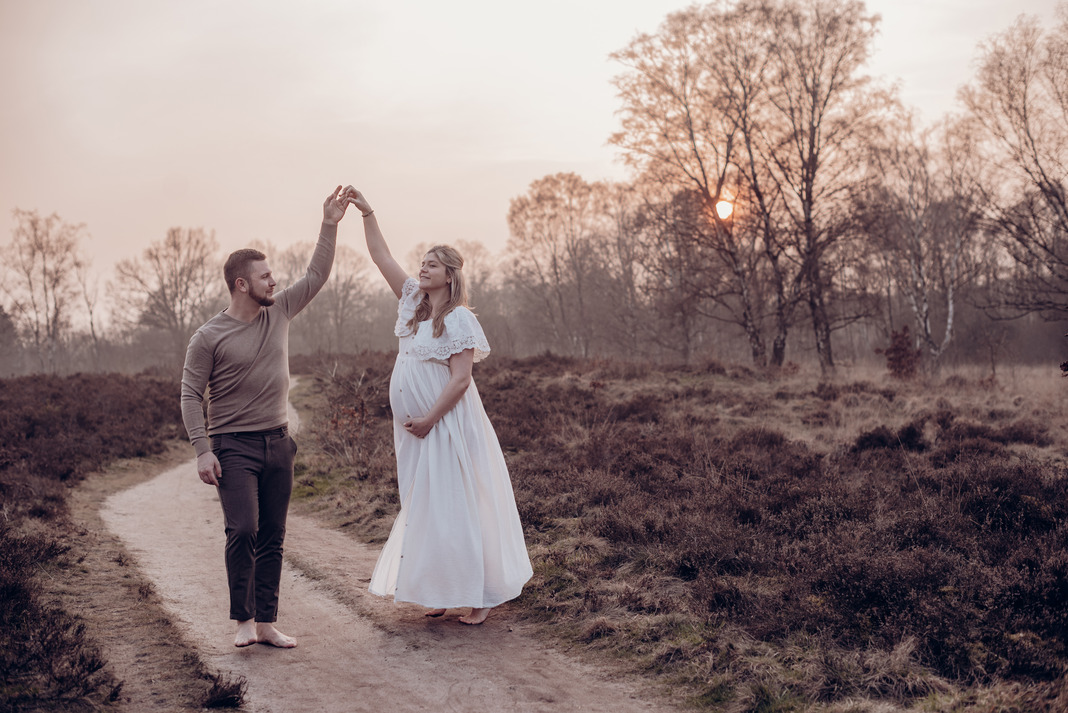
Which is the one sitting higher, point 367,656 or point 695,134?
point 695,134

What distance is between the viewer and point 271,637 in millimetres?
4137

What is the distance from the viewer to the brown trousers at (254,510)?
3.91m

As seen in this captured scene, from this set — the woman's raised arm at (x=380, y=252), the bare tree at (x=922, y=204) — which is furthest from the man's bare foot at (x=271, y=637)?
the bare tree at (x=922, y=204)

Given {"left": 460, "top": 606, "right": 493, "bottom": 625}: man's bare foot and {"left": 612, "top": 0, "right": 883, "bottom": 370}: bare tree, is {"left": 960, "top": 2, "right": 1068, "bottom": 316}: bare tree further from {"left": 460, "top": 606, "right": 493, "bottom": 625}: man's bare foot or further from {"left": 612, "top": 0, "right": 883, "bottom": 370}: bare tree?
{"left": 460, "top": 606, "right": 493, "bottom": 625}: man's bare foot

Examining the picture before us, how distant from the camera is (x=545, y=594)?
5.11 m

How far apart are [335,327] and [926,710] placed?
55.0m

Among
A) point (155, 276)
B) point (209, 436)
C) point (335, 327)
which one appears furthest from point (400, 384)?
point (335, 327)

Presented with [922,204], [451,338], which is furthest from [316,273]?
[922,204]

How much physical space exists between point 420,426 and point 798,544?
299cm

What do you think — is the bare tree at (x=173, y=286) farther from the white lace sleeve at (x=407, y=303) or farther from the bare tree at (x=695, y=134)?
the white lace sleeve at (x=407, y=303)

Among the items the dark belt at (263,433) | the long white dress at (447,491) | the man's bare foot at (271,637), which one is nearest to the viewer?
the dark belt at (263,433)

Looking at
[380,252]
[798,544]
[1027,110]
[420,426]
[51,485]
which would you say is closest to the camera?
[420,426]

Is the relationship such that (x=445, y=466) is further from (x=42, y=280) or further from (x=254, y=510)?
(x=42, y=280)

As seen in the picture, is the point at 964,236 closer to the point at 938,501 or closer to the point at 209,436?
the point at 938,501
